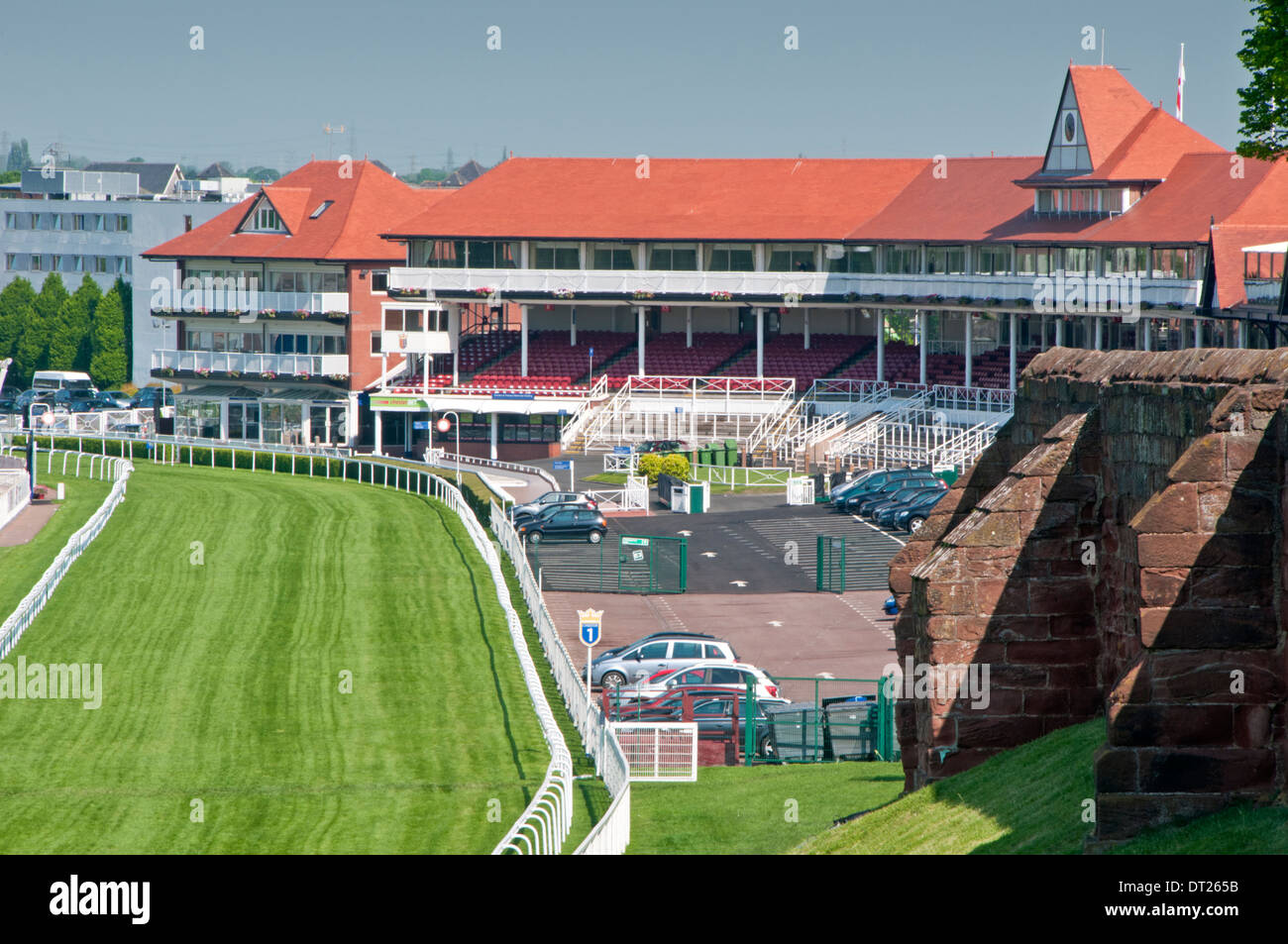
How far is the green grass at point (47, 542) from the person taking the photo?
37031 millimetres

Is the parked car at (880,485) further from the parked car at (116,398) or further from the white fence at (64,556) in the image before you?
the parked car at (116,398)

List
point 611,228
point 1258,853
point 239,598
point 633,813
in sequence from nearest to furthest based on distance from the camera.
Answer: point 1258,853 < point 633,813 < point 239,598 < point 611,228

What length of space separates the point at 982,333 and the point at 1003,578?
5819cm

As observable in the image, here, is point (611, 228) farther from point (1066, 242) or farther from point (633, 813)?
point (633, 813)

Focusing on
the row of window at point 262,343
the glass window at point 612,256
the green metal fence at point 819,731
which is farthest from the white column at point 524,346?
the green metal fence at point 819,731

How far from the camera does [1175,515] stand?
34.9 ft

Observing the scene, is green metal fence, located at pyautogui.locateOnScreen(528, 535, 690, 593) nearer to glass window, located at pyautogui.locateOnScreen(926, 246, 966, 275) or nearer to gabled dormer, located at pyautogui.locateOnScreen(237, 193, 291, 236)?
glass window, located at pyautogui.locateOnScreen(926, 246, 966, 275)

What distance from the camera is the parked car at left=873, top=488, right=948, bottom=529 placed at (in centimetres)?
4678

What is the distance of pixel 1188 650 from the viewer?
10664mm

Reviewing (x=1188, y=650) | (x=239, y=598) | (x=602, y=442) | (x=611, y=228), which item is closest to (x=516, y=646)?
(x=239, y=598)

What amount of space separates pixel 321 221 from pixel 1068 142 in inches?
1375

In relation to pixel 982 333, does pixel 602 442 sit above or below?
below

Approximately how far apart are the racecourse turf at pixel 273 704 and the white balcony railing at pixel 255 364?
27.4 meters

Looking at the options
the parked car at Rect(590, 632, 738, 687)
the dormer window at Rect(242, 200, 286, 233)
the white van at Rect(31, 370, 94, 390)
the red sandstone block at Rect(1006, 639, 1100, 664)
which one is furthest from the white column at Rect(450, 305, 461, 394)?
the red sandstone block at Rect(1006, 639, 1100, 664)
